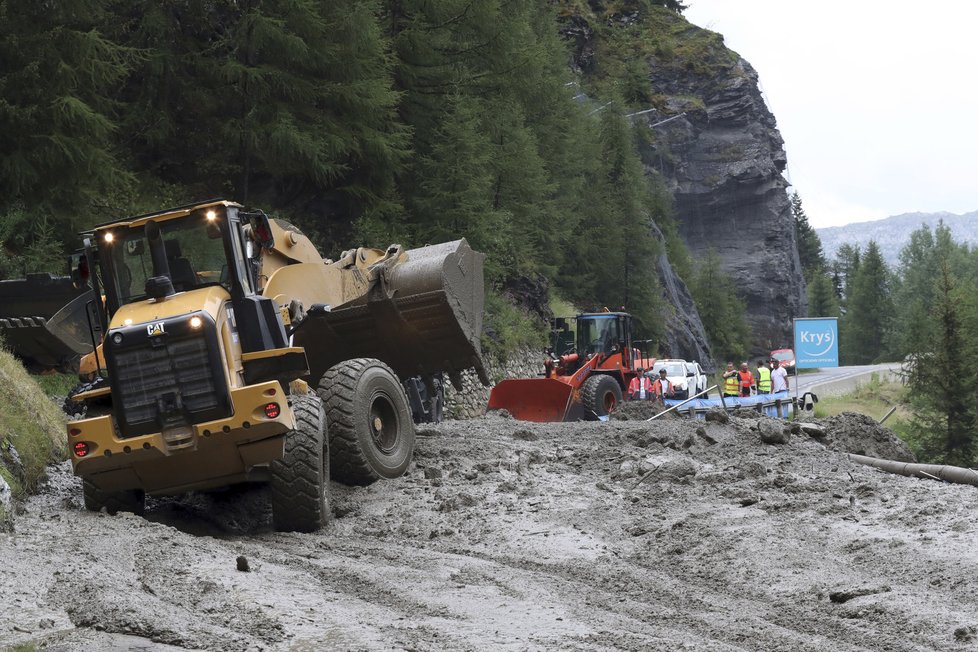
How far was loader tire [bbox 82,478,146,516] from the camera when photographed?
8.90 metres

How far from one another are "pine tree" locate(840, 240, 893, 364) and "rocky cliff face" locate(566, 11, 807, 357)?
1274 inches

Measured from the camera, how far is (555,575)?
748 cm

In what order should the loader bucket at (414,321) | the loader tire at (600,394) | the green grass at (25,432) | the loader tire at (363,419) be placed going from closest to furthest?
1. the green grass at (25,432)
2. the loader tire at (363,419)
3. the loader bucket at (414,321)
4. the loader tire at (600,394)

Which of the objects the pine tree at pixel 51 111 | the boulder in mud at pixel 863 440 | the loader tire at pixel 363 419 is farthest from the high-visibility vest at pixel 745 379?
the loader tire at pixel 363 419

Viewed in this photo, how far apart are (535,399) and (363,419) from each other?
11433mm

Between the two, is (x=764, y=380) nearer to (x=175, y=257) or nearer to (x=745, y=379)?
(x=745, y=379)

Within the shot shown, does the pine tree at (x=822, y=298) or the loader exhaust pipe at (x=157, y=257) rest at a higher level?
the loader exhaust pipe at (x=157, y=257)

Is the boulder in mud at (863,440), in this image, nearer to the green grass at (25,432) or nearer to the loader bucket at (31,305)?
the green grass at (25,432)

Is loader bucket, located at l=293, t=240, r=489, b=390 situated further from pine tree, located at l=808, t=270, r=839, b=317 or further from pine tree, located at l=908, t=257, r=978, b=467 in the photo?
pine tree, located at l=808, t=270, r=839, b=317

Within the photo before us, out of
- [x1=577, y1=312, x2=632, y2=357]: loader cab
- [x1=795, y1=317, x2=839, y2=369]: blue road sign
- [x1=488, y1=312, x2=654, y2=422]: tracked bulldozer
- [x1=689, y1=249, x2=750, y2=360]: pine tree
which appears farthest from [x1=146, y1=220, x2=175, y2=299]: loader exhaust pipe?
[x1=689, y1=249, x2=750, y2=360]: pine tree

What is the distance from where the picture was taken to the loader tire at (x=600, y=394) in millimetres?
22859

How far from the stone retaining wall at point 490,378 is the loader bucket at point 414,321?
8333mm

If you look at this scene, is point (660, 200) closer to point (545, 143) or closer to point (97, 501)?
point (545, 143)

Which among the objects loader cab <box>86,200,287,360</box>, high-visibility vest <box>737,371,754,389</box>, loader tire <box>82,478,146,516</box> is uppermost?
loader cab <box>86,200,287,360</box>
